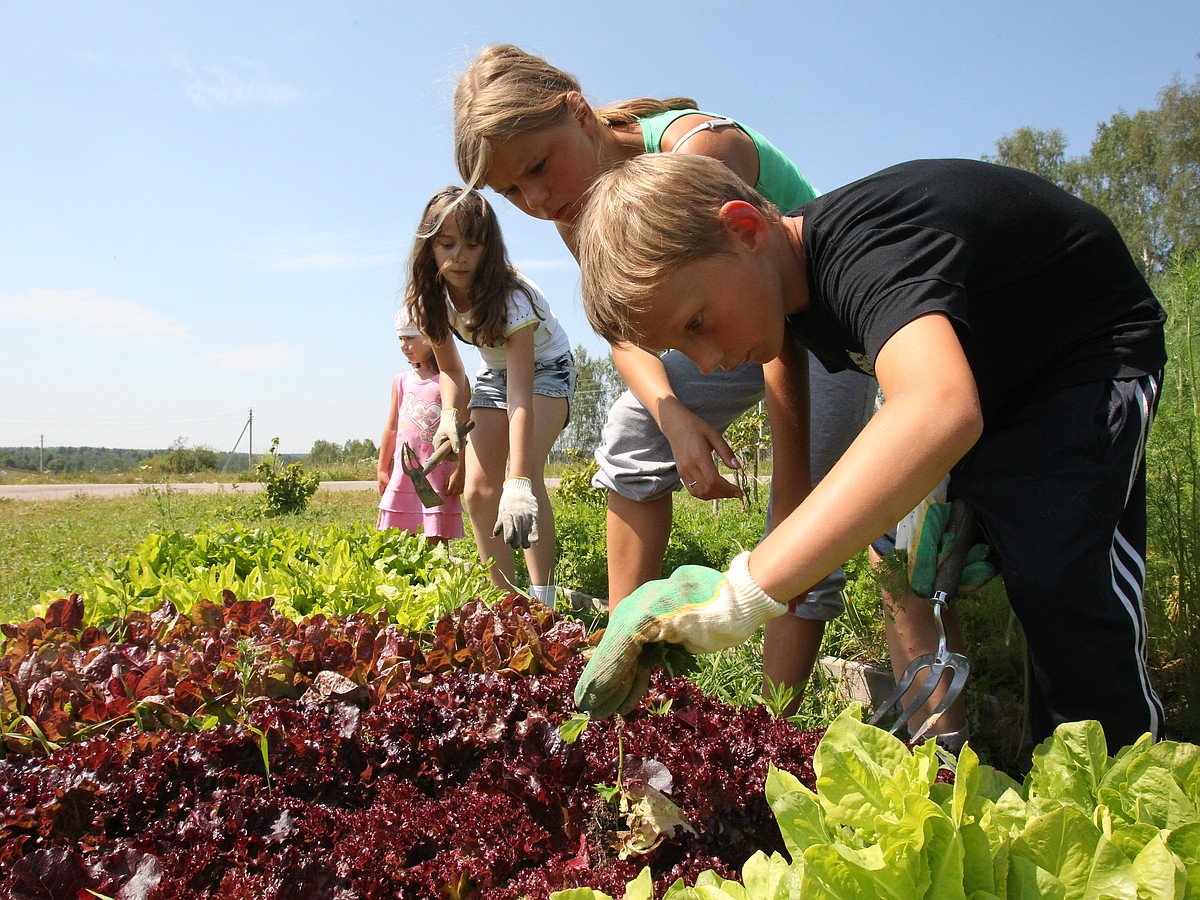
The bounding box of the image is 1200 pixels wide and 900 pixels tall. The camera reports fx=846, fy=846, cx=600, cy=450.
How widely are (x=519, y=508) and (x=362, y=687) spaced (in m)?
1.21

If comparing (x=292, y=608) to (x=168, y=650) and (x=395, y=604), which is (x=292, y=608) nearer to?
(x=395, y=604)

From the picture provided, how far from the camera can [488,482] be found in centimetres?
395

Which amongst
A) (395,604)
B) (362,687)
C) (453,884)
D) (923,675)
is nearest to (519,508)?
(395,604)

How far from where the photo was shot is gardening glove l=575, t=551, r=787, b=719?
1243 millimetres

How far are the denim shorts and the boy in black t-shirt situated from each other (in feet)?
7.72

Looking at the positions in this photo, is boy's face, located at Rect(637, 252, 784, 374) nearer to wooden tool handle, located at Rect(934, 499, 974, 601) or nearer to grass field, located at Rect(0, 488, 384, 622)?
wooden tool handle, located at Rect(934, 499, 974, 601)

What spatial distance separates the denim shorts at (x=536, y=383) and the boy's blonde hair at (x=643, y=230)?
2286 millimetres

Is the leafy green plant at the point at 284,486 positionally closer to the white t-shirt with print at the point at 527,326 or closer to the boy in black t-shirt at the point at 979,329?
the white t-shirt with print at the point at 527,326

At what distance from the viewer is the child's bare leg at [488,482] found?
390 centimetres

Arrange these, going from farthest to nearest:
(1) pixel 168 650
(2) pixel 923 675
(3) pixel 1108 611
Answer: (1) pixel 168 650 → (2) pixel 923 675 → (3) pixel 1108 611

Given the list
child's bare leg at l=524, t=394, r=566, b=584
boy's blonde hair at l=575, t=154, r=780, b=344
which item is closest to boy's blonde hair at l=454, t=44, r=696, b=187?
boy's blonde hair at l=575, t=154, r=780, b=344

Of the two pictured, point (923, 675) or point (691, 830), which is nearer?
point (691, 830)

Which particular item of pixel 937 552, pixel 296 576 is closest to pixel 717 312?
pixel 937 552

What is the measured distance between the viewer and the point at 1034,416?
1673 millimetres
